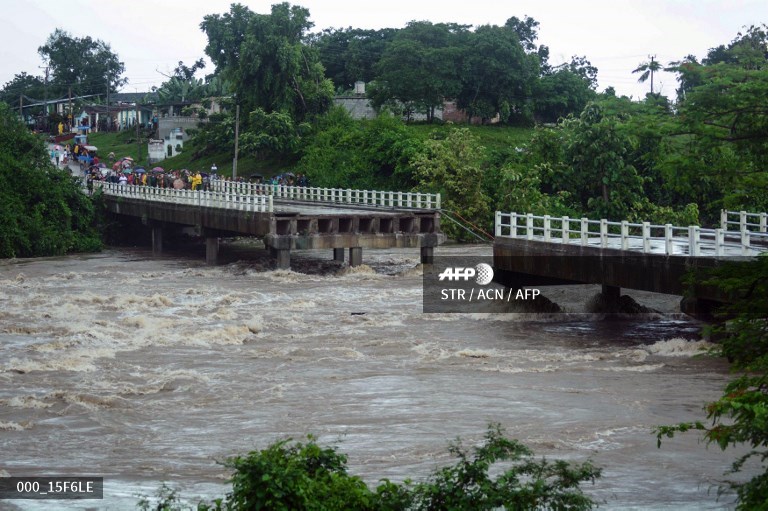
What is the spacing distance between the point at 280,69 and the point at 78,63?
71733 mm

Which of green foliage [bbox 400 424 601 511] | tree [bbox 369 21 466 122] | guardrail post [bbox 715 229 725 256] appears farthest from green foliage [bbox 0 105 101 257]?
green foliage [bbox 400 424 601 511]

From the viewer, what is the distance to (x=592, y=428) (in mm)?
17234

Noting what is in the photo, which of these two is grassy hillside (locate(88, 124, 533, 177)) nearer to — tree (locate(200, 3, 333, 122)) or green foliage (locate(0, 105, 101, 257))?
tree (locate(200, 3, 333, 122))

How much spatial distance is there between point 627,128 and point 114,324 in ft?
45.0

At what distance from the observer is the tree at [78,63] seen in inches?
5669

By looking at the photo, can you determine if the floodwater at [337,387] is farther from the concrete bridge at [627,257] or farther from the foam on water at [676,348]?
the concrete bridge at [627,257]

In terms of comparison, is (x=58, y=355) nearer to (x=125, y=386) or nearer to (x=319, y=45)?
(x=125, y=386)

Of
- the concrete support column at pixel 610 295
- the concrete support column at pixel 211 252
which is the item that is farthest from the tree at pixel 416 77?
the concrete support column at pixel 610 295

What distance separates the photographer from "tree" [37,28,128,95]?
144000 mm

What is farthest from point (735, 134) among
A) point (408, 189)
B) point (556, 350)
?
point (408, 189)

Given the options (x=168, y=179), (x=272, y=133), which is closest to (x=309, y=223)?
(x=168, y=179)

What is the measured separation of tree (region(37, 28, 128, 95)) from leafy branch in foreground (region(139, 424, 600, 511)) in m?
138

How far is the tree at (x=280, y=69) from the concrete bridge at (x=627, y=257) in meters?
50.2

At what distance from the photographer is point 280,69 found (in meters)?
81.3
